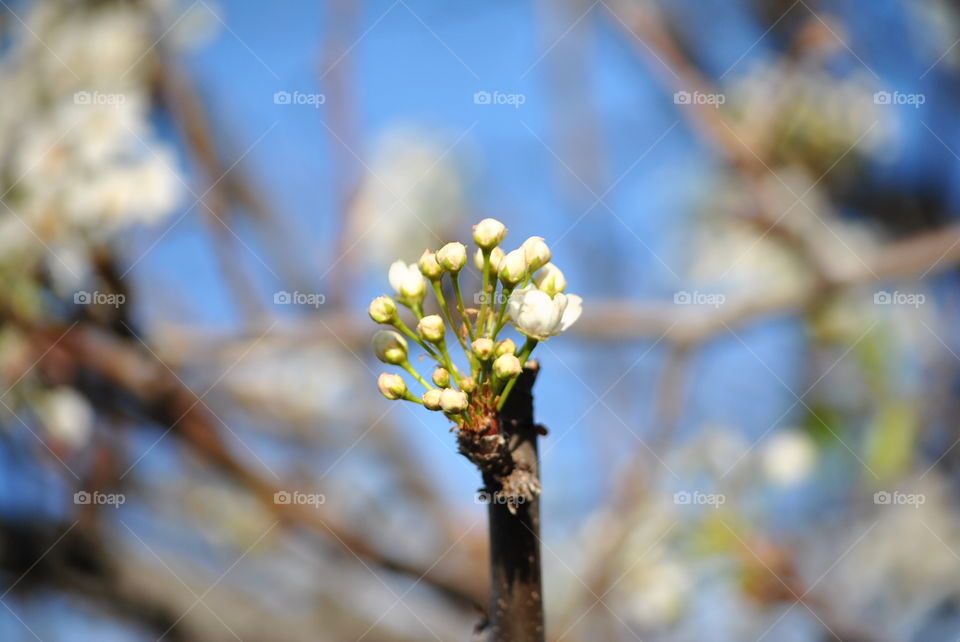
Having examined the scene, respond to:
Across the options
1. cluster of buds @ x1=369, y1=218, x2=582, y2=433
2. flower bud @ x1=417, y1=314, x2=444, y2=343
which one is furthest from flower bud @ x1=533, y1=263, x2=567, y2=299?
flower bud @ x1=417, y1=314, x2=444, y2=343

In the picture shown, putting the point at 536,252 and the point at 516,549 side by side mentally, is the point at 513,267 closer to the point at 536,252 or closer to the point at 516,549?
the point at 536,252

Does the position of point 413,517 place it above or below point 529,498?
below

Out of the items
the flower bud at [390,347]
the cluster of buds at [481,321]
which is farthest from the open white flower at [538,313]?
the flower bud at [390,347]

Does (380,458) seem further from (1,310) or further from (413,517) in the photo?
(1,310)

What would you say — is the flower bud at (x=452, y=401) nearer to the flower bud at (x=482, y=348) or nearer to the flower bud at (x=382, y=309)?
the flower bud at (x=482, y=348)

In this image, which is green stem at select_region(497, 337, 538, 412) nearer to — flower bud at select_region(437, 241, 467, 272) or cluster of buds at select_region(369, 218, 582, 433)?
cluster of buds at select_region(369, 218, 582, 433)

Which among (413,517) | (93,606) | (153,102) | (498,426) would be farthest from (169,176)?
(413,517)

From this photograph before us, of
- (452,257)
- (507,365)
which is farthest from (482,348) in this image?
(452,257)

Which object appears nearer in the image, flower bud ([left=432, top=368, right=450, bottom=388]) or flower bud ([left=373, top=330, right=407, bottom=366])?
flower bud ([left=432, top=368, right=450, bottom=388])
